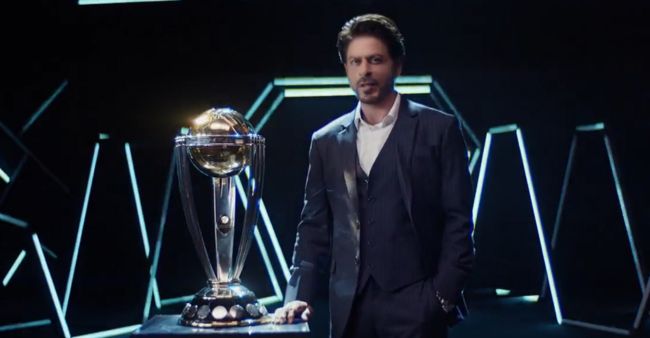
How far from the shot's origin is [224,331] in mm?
1724

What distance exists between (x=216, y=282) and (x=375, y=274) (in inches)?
16.2

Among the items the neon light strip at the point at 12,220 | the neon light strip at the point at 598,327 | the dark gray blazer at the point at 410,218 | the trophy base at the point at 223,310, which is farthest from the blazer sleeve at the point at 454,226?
the neon light strip at the point at 12,220

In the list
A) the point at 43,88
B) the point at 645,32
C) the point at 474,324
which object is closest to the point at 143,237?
the point at 43,88

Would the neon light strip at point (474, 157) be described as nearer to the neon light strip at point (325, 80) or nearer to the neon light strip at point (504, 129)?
the neon light strip at point (504, 129)

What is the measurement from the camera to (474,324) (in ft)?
13.2

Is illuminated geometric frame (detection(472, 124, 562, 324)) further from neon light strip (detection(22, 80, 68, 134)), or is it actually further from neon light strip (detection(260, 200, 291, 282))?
neon light strip (detection(22, 80, 68, 134))

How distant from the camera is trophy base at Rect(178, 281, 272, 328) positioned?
71.9 inches

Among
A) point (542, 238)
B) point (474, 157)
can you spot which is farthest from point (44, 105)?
point (542, 238)

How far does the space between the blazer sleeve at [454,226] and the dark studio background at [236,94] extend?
2538 mm

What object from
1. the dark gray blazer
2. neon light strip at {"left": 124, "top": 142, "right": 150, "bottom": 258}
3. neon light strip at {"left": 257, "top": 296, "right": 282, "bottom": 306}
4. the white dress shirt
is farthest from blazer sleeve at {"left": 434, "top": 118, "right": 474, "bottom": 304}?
neon light strip at {"left": 257, "top": 296, "right": 282, "bottom": 306}

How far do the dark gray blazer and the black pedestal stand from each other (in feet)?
0.54

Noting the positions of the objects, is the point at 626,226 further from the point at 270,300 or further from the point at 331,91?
the point at 270,300

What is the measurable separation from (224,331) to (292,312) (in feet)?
0.60

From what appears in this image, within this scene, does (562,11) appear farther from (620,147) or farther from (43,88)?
(43,88)
